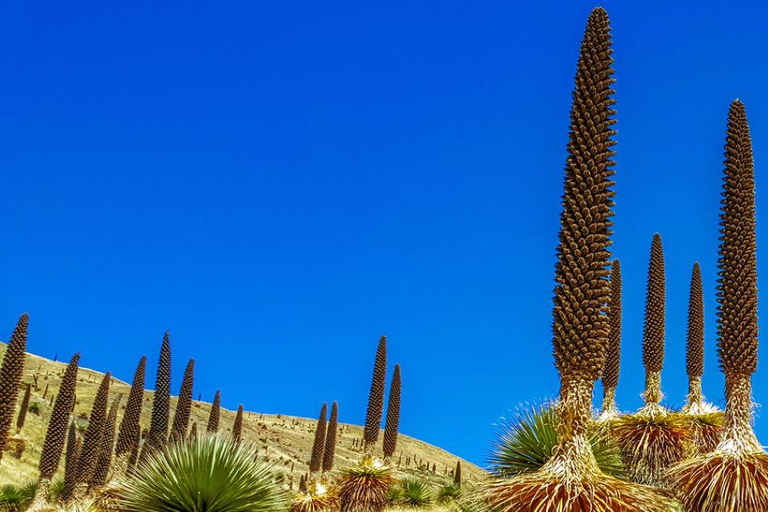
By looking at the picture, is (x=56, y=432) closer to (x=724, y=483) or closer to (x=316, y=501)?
(x=316, y=501)

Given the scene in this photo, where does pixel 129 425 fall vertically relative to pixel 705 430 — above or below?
below

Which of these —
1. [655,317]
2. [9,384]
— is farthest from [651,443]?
[9,384]

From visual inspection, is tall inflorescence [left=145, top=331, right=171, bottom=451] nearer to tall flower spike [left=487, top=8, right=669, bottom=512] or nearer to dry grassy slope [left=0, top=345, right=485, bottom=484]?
tall flower spike [left=487, top=8, right=669, bottom=512]

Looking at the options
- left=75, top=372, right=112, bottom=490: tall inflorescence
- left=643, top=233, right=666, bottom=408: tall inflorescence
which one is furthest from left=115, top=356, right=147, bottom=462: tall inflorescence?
left=643, top=233, right=666, bottom=408: tall inflorescence

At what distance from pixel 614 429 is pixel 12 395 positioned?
16358mm

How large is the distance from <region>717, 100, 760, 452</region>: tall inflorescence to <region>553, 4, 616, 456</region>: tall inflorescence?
24.5ft

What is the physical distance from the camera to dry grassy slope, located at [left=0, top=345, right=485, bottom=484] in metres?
51.9

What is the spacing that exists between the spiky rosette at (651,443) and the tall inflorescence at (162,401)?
13.3m

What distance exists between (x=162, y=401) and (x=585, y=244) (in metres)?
18.0

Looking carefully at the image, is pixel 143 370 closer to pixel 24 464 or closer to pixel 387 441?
pixel 387 441

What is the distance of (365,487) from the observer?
28.0m

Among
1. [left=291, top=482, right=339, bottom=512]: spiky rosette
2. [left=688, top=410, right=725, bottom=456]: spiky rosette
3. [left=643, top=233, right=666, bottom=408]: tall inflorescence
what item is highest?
[left=643, top=233, right=666, bottom=408]: tall inflorescence

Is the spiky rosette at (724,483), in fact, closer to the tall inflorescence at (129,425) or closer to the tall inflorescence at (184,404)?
the tall inflorescence at (184,404)

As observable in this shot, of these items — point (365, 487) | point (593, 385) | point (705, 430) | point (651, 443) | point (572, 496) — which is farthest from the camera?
point (365, 487)
